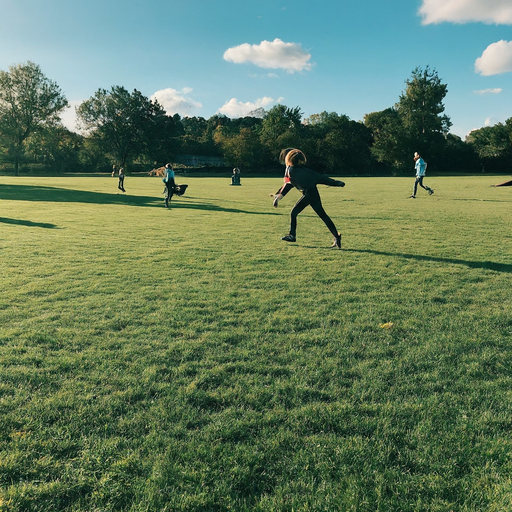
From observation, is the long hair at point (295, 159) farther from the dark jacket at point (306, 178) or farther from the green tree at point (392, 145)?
the green tree at point (392, 145)

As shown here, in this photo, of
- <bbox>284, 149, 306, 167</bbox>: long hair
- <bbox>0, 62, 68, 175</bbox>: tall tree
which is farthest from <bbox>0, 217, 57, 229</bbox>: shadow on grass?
<bbox>0, 62, 68, 175</bbox>: tall tree

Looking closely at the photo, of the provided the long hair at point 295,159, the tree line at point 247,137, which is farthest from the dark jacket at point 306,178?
the tree line at point 247,137

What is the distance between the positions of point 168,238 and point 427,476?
9680mm

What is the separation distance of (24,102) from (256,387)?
7823 cm

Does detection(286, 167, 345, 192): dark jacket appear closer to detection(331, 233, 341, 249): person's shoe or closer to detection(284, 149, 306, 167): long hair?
detection(284, 149, 306, 167): long hair

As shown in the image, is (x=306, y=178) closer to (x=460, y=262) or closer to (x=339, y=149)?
(x=460, y=262)

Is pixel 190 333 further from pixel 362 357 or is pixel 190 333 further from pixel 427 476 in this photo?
pixel 427 476

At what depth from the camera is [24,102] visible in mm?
66188

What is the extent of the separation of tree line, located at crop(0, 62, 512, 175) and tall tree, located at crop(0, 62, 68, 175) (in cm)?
15

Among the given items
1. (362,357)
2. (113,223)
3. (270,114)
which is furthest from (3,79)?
(362,357)

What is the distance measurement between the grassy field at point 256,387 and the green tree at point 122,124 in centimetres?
8437

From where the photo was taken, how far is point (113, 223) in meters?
14.2

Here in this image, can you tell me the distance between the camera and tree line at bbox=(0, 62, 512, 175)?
67.7m

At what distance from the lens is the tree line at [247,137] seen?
222 ft
